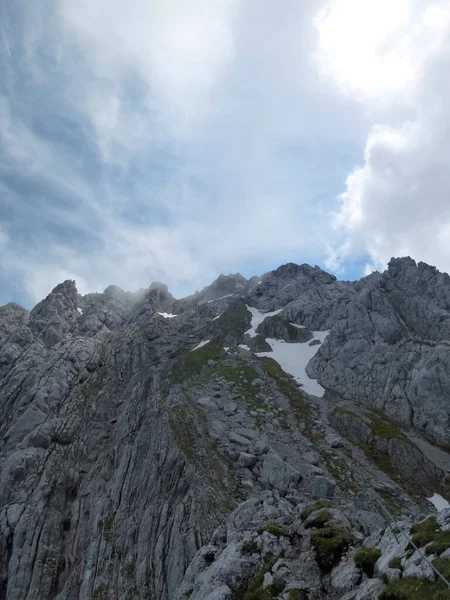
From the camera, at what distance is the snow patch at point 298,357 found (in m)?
93.3

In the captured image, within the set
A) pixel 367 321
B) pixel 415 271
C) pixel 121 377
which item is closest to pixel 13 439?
pixel 121 377

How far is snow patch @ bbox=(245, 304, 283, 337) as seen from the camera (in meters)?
132

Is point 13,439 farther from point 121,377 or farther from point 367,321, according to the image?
point 367,321

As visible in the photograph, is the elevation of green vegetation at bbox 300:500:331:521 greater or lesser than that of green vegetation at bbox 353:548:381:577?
greater

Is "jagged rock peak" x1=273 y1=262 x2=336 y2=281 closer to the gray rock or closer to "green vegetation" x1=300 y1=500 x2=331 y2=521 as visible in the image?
the gray rock

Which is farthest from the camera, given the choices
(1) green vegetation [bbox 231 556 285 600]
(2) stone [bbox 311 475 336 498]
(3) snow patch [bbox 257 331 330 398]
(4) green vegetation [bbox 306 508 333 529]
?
(3) snow patch [bbox 257 331 330 398]

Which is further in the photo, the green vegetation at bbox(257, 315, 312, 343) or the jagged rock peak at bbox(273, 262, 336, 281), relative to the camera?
the jagged rock peak at bbox(273, 262, 336, 281)

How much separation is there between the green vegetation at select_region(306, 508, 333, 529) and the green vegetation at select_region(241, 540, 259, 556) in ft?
13.6

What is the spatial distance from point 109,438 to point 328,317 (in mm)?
80879

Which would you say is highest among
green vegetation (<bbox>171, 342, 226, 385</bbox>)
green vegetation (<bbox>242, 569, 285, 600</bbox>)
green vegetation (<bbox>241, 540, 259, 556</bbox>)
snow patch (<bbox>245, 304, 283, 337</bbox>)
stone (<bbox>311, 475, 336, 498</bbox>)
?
snow patch (<bbox>245, 304, 283, 337</bbox>)

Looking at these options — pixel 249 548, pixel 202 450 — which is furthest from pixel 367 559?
pixel 202 450

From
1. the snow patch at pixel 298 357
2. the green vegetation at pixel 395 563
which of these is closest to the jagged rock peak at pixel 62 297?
the snow patch at pixel 298 357

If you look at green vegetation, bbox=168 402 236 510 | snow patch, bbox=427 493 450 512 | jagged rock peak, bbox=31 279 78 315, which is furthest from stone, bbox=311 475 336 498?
jagged rock peak, bbox=31 279 78 315

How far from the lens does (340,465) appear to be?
5897 centimetres
